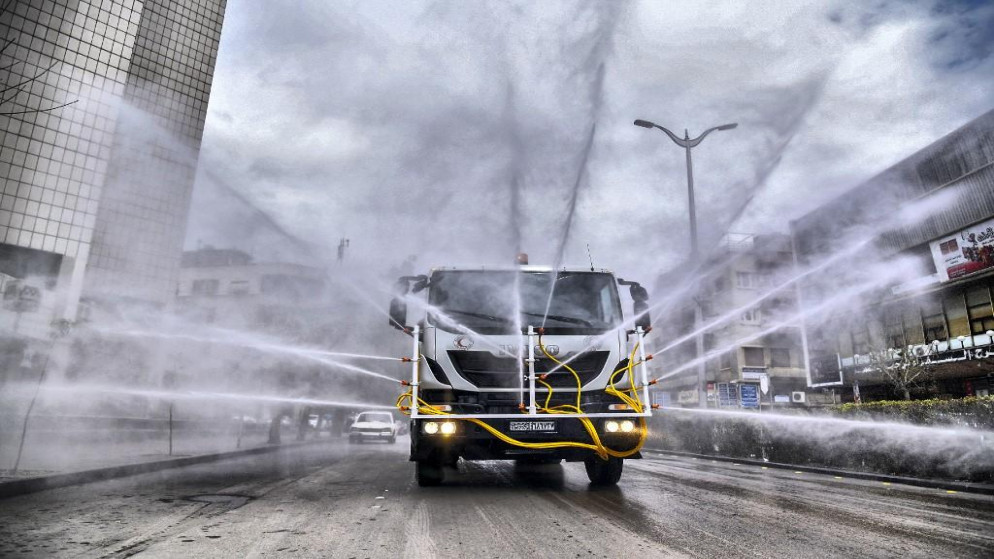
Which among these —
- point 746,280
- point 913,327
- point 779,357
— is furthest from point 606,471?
point 746,280

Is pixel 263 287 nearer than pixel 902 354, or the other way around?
pixel 263 287

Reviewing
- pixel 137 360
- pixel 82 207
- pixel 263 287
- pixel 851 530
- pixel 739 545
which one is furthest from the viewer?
pixel 82 207

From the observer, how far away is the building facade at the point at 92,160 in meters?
18.9

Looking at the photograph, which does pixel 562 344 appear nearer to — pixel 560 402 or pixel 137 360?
pixel 560 402

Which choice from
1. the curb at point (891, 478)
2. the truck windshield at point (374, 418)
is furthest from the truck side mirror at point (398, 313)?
the truck windshield at point (374, 418)

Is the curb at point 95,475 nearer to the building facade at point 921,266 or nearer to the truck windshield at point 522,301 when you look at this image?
the truck windshield at point 522,301

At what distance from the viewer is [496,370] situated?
21.4 ft

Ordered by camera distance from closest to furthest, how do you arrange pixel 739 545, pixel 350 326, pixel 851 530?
pixel 739 545
pixel 851 530
pixel 350 326

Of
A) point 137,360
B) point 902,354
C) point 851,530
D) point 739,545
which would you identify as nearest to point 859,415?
point 851,530

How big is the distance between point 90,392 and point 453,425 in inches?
478

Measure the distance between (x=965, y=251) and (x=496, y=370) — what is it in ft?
83.7

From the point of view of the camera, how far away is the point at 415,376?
6.46m

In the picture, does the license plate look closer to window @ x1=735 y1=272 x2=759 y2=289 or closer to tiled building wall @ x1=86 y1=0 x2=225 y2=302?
tiled building wall @ x1=86 y1=0 x2=225 y2=302

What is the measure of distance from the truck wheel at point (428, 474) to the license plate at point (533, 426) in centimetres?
155
